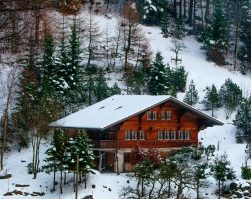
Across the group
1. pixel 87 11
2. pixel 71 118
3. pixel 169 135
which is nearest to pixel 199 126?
pixel 169 135

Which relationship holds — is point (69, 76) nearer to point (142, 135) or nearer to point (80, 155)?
point (142, 135)

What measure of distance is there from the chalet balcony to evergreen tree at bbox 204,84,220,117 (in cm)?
1004

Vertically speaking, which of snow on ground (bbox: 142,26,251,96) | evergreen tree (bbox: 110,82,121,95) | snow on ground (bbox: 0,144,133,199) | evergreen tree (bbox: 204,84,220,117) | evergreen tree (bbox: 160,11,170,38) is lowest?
snow on ground (bbox: 0,144,133,199)

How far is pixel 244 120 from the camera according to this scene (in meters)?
48.7

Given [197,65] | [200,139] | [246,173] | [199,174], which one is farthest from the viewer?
[197,65]

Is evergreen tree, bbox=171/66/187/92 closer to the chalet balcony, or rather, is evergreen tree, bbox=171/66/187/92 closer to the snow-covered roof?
the snow-covered roof

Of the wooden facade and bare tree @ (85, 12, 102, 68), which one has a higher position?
bare tree @ (85, 12, 102, 68)

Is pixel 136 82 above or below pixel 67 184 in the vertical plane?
above

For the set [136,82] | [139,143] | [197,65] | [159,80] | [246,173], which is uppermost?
[197,65]

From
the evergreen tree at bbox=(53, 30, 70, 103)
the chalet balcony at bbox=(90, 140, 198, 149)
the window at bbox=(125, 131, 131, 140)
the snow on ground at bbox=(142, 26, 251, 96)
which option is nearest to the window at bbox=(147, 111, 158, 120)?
the chalet balcony at bbox=(90, 140, 198, 149)

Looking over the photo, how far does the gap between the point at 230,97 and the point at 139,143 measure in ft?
50.0

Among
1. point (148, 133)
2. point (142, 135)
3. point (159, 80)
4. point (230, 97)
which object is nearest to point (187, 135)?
point (148, 133)

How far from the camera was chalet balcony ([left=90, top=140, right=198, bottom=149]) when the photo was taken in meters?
40.9

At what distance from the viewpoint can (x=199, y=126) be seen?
145 ft
